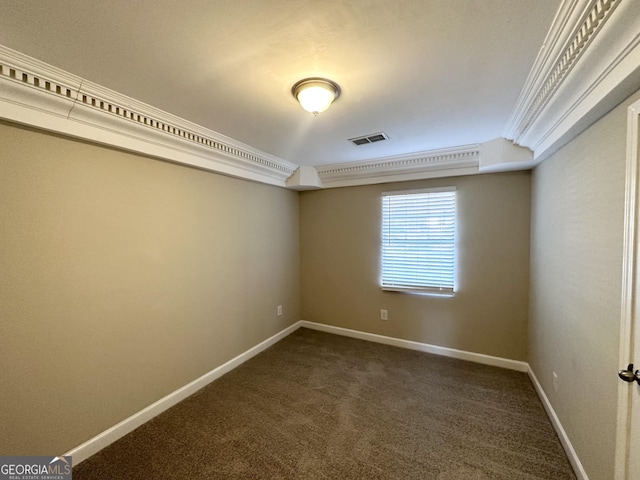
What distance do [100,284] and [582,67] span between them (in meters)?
3.02

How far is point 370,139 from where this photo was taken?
2480 mm

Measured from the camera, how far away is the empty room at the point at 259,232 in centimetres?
116

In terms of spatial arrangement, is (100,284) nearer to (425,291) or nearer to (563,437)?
(425,291)

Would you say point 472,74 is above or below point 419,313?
above

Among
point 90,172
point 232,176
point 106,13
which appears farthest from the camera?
point 232,176

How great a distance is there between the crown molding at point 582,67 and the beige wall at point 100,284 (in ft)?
8.49

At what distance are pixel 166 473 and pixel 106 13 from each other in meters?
2.42

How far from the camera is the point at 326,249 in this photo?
384 centimetres

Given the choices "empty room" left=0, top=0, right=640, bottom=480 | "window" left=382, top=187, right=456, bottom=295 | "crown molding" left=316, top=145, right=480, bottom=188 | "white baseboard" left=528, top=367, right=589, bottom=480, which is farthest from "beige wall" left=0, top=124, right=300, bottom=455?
"white baseboard" left=528, top=367, right=589, bottom=480

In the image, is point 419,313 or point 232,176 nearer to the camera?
point 232,176

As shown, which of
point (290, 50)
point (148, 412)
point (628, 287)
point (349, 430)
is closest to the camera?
point (628, 287)

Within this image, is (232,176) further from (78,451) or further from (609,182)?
(609,182)

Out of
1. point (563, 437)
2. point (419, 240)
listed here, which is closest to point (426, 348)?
point (419, 240)

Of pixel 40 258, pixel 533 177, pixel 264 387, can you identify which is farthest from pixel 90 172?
pixel 533 177
